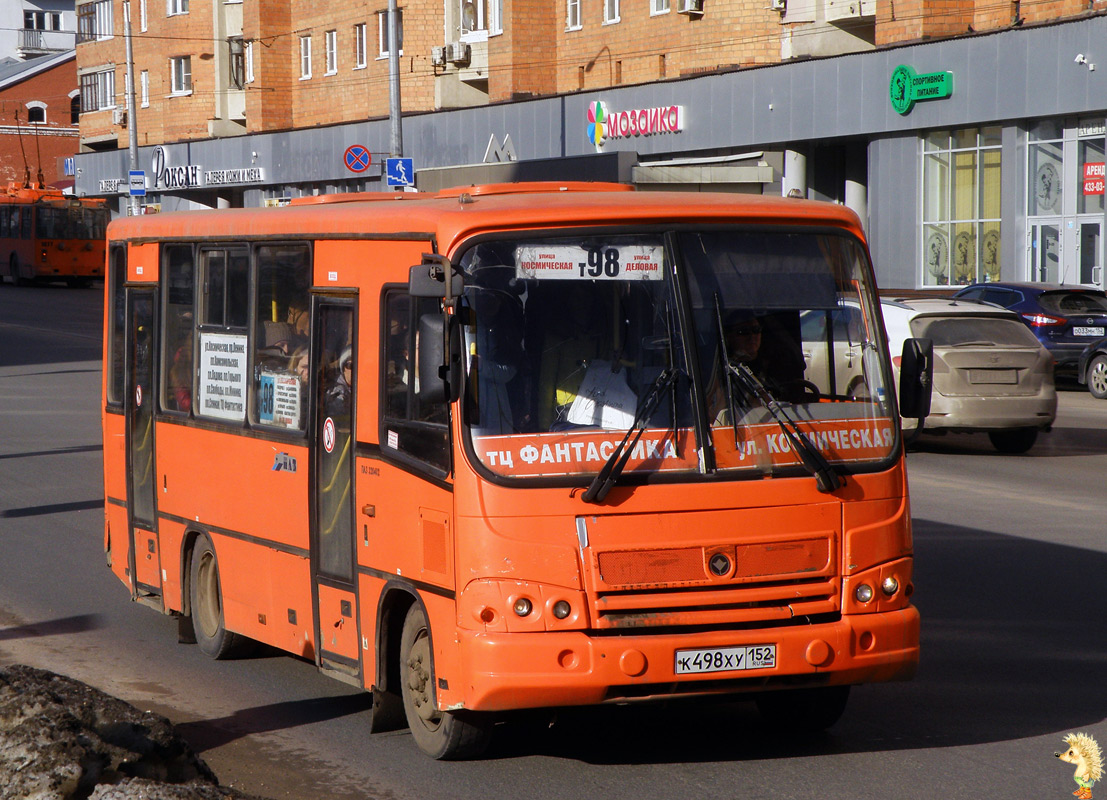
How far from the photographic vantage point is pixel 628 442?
5.96m

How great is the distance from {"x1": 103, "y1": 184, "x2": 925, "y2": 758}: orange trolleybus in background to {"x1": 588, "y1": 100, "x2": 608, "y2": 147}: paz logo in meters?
33.8

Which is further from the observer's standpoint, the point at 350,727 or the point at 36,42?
the point at 36,42

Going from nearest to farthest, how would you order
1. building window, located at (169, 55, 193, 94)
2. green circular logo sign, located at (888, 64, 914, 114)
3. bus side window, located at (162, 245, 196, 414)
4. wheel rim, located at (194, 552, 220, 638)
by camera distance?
wheel rim, located at (194, 552, 220, 638), bus side window, located at (162, 245, 196, 414), green circular logo sign, located at (888, 64, 914, 114), building window, located at (169, 55, 193, 94)

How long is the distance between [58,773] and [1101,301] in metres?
23.4

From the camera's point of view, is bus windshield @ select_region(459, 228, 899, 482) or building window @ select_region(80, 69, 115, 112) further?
building window @ select_region(80, 69, 115, 112)

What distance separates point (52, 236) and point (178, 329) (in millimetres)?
51628

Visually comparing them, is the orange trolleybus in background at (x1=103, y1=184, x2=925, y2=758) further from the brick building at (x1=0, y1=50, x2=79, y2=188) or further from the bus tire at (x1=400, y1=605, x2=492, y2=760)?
the brick building at (x1=0, y1=50, x2=79, y2=188)

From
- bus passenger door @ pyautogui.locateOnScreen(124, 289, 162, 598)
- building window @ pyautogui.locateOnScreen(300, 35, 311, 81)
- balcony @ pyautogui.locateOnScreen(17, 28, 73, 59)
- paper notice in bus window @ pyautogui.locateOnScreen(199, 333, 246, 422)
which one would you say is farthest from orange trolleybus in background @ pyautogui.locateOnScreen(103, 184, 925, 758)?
balcony @ pyautogui.locateOnScreen(17, 28, 73, 59)

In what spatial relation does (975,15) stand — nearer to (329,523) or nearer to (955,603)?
(955,603)

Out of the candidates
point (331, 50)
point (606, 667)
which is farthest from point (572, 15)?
point (606, 667)

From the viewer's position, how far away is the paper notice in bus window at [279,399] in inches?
293

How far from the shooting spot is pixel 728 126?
36719 millimetres

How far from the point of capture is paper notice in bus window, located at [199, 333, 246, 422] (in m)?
8.05

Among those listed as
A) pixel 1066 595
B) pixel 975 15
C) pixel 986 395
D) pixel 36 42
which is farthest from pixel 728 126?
pixel 36 42
